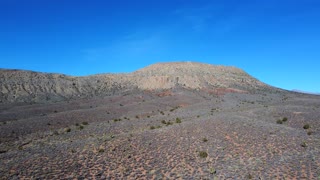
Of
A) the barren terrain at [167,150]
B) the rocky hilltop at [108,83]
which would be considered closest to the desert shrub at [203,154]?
the barren terrain at [167,150]

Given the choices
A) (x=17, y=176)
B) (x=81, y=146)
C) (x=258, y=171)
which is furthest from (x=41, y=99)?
(x=258, y=171)

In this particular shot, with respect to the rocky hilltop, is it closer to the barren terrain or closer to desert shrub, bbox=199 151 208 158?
the barren terrain

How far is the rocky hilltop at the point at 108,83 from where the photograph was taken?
80.2 m

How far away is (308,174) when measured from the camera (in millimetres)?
15094

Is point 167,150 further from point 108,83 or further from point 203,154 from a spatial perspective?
point 108,83

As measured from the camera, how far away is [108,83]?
324ft

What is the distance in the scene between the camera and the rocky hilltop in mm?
80250

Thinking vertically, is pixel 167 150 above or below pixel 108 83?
below

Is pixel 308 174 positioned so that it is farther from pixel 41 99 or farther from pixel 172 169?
pixel 41 99

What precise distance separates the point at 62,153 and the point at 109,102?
1861 inches

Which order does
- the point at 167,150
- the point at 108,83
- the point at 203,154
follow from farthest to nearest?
the point at 108,83 → the point at 167,150 → the point at 203,154

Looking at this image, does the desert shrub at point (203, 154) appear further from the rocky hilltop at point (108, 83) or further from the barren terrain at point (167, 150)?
the rocky hilltop at point (108, 83)

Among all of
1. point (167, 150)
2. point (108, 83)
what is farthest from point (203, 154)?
point (108, 83)

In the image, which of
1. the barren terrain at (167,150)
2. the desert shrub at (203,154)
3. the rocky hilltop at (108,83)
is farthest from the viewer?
the rocky hilltop at (108,83)
